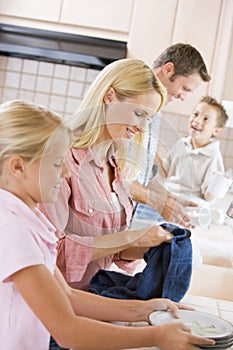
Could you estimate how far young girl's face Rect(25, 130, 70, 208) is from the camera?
96 cm

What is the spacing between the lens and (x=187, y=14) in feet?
9.64

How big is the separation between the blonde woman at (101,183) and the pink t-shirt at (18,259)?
1.04 feet

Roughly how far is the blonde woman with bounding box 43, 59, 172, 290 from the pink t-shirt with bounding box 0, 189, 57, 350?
32cm

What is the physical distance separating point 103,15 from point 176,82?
2.67 feet

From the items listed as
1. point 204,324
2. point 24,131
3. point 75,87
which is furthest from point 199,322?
point 75,87

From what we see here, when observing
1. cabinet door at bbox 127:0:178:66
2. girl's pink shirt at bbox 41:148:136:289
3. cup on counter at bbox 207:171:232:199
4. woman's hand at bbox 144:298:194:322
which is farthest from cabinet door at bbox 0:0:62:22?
woman's hand at bbox 144:298:194:322

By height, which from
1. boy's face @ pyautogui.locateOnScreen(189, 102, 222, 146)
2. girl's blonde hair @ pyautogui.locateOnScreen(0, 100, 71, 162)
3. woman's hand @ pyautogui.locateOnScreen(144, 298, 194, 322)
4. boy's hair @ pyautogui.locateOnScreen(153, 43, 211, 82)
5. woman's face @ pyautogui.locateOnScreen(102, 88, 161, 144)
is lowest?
woman's hand @ pyautogui.locateOnScreen(144, 298, 194, 322)

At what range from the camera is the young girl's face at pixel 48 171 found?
0.96 m

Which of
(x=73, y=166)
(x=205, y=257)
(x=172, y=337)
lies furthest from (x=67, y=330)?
(x=205, y=257)

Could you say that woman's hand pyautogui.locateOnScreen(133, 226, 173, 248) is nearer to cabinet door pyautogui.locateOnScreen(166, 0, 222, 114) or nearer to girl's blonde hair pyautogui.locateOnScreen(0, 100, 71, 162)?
girl's blonde hair pyautogui.locateOnScreen(0, 100, 71, 162)

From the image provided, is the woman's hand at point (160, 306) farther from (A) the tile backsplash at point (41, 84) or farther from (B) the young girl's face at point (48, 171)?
(A) the tile backsplash at point (41, 84)

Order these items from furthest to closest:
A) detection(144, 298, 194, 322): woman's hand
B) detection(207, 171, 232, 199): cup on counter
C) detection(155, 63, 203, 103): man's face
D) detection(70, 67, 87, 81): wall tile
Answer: detection(70, 67, 87, 81): wall tile < detection(207, 171, 232, 199): cup on counter < detection(155, 63, 203, 103): man's face < detection(144, 298, 194, 322): woman's hand

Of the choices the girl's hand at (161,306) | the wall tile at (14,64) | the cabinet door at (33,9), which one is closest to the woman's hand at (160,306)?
the girl's hand at (161,306)

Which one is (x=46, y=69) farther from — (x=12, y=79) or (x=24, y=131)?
(x=24, y=131)
